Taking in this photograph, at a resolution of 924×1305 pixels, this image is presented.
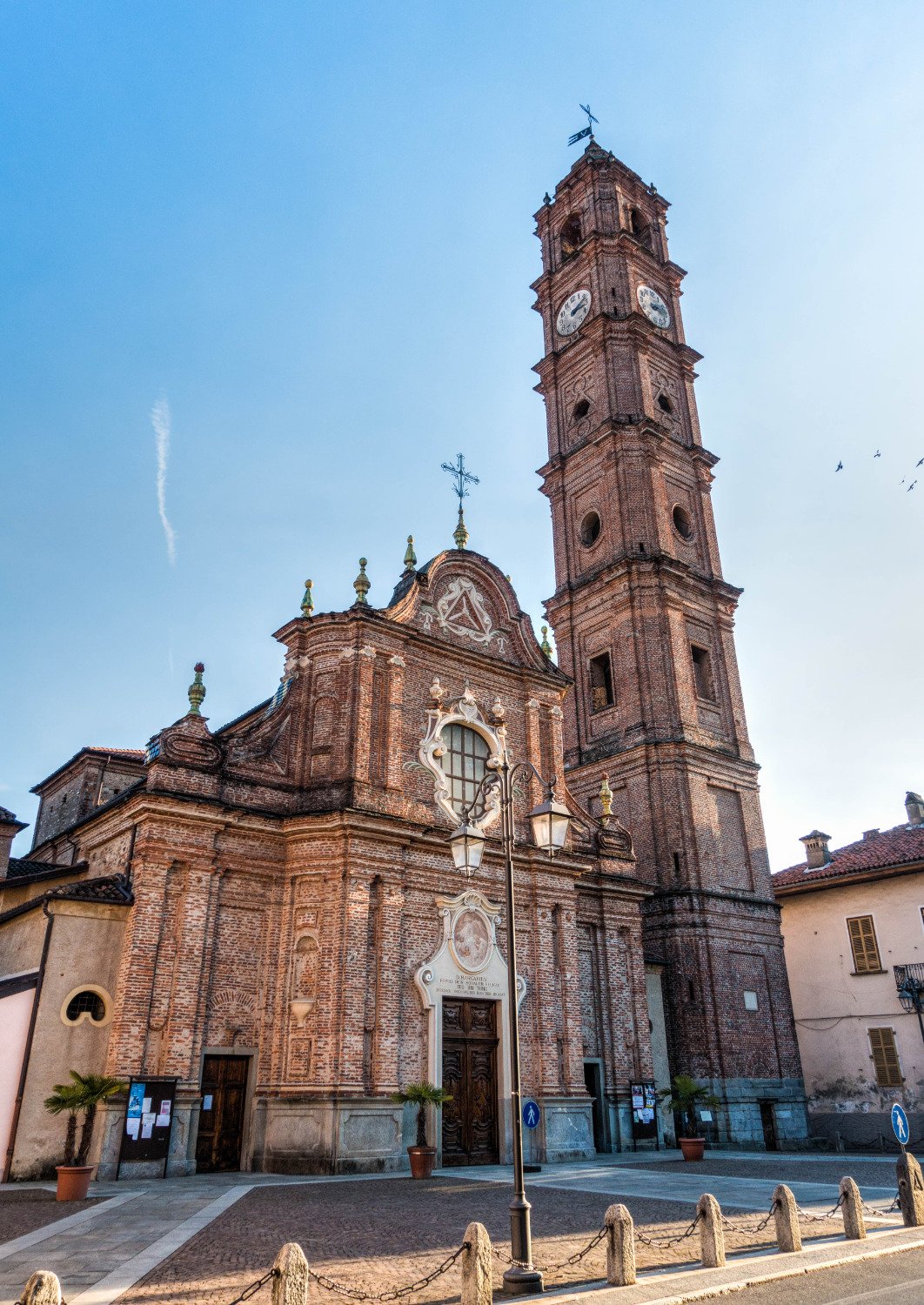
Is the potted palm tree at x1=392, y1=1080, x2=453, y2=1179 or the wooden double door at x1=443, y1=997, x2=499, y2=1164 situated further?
the wooden double door at x1=443, y1=997, x2=499, y2=1164

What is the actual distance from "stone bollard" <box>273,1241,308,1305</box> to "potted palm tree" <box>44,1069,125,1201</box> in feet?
27.1

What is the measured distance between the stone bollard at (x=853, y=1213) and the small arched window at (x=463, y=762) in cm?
1196

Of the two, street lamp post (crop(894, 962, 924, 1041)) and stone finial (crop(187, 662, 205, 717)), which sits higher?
stone finial (crop(187, 662, 205, 717))

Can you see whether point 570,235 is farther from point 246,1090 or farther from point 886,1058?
point 246,1090

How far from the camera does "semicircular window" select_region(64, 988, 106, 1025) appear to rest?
55.9ft

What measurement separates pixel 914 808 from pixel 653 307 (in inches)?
871

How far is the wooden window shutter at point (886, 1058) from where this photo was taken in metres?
29.0

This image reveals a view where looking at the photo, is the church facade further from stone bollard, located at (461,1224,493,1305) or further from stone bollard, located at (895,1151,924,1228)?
stone bollard, located at (895,1151,924,1228)

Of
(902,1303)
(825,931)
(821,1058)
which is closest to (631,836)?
(825,931)

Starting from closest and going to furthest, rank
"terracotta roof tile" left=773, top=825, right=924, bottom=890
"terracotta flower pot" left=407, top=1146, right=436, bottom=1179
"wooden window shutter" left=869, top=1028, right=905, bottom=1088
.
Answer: "terracotta flower pot" left=407, top=1146, right=436, bottom=1179, "wooden window shutter" left=869, top=1028, right=905, bottom=1088, "terracotta roof tile" left=773, top=825, right=924, bottom=890

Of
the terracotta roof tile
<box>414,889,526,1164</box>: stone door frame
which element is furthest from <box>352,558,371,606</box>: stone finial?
the terracotta roof tile

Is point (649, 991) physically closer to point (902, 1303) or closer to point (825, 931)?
point (825, 931)

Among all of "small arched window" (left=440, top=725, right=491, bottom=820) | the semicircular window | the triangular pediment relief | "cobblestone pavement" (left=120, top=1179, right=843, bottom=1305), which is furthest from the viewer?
the triangular pediment relief


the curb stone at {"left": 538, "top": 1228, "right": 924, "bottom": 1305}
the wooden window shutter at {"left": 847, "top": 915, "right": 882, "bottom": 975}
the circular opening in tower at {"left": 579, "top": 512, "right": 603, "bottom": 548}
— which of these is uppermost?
the circular opening in tower at {"left": 579, "top": 512, "right": 603, "bottom": 548}
